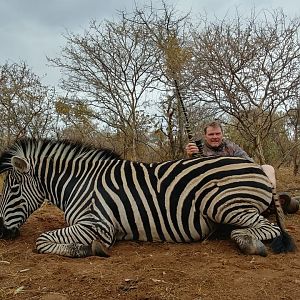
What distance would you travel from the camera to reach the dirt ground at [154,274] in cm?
224

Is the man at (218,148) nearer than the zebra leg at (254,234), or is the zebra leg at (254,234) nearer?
the zebra leg at (254,234)

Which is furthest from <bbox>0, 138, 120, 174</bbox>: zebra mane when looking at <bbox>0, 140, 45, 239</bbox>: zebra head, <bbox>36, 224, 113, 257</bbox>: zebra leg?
<bbox>36, 224, 113, 257</bbox>: zebra leg

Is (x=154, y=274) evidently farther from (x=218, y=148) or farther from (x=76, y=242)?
(x=218, y=148)

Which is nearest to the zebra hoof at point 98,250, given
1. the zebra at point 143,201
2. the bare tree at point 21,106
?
the zebra at point 143,201

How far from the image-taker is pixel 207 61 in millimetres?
9008

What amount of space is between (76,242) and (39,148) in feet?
4.11

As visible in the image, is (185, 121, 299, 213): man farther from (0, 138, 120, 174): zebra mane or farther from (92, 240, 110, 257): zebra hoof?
(92, 240, 110, 257): zebra hoof

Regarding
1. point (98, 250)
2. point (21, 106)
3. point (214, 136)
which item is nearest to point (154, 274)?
point (98, 250)

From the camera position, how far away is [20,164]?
12.8 ft

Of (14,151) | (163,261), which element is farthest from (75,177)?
(163,261)

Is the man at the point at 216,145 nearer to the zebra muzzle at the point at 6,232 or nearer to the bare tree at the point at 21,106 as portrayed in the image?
the zebra muzzle at the point at 6,232

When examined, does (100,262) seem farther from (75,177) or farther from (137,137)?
(137,137)

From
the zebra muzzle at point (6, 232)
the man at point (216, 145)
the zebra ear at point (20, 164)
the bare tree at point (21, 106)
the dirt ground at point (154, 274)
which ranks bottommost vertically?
the dirt ground at point (154, 274)

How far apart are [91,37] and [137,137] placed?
4.06 m
